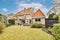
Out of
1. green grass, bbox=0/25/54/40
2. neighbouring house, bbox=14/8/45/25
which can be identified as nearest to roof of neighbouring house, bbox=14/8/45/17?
neighbouring house, bbox=14/8/45/25

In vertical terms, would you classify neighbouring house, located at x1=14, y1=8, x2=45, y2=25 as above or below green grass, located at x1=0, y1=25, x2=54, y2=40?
above

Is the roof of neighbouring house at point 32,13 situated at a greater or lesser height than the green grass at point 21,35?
greater

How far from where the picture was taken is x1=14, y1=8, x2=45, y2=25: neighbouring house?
A: 46.0m

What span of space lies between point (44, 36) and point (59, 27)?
153 inches

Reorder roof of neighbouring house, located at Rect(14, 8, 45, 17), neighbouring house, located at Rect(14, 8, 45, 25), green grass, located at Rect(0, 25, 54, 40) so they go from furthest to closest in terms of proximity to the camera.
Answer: roof of neighbouring house, located at Rect(14, 8, 45, 17), neighbouring house, located at Rect(14, 8, 45, 25), green grass, located at Rect(0, 25, 54, 40)

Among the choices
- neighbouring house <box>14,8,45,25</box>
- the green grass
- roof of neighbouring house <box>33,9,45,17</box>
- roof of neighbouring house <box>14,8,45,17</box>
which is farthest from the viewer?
roof of neighbouring house <box>14,8,45,17</box>

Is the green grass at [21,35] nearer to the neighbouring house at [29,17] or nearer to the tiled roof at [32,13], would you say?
the neighbouring house at [29,17]

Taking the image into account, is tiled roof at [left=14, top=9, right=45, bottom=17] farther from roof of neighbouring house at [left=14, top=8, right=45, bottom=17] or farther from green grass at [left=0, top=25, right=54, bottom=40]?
green grass at [left=0, top=25, right=54, bottom=40]

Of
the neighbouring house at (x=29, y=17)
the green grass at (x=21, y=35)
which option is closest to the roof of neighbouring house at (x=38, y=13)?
the neighbouring house at (x=29, y=17)

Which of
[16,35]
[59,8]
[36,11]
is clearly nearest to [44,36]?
[16,35]

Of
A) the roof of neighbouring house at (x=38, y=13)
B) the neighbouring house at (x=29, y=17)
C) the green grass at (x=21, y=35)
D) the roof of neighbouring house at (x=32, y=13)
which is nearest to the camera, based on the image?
the green grass at (x=21, y=35)

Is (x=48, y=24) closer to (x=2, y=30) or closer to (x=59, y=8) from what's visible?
(x=59, y=8)

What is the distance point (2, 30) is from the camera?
765 inches

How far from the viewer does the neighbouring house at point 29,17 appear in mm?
46050
